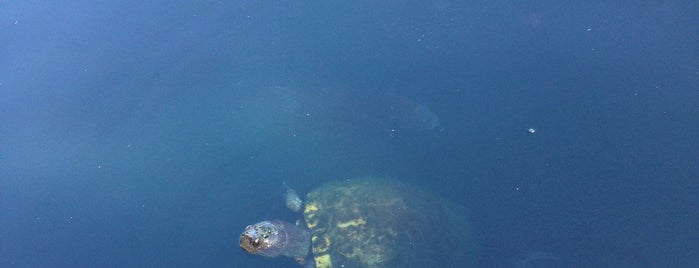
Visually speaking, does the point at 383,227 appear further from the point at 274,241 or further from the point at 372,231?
the point at 274,241

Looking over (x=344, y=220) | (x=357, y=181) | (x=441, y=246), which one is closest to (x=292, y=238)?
(x=344, y=220)

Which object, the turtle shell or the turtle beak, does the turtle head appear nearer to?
the turtle beak

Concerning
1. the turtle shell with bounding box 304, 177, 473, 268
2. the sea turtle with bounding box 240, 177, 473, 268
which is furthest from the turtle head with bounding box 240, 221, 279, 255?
the turtle shell with bounding box 304, 177, 473, 268

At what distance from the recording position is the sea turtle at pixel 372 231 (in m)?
3.42

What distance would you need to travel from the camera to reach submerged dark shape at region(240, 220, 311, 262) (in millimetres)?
3488

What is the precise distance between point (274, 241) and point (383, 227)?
0.81 metres

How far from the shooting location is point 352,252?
346 centimetres

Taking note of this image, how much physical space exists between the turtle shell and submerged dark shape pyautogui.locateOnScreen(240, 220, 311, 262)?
0.09 meters

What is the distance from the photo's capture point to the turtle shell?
342cm

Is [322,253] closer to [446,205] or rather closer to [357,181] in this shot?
[357,181]

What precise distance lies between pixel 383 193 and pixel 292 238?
0.78m

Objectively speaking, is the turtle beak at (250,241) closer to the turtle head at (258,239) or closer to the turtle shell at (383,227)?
the turtle head at (258,239)

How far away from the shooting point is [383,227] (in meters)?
3.51

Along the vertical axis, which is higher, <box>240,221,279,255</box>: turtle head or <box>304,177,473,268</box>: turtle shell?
<box>304,177,473,268</box>: turtle shell
